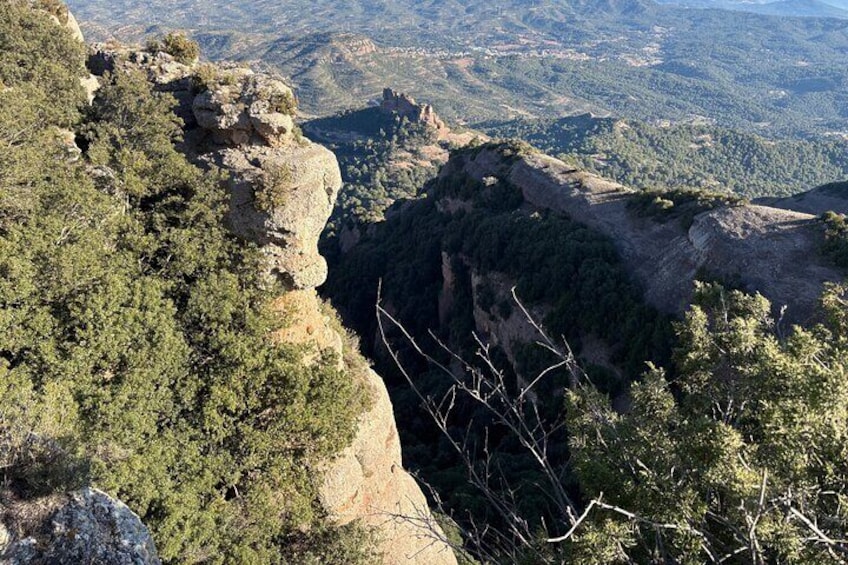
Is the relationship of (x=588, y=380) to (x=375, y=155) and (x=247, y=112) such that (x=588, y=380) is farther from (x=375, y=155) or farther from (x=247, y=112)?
(x=375, y=155)

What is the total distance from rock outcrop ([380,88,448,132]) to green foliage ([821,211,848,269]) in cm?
11101

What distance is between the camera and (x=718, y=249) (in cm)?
3231

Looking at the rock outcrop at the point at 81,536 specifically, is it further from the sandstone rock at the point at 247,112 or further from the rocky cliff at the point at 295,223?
the sandstone rock at the point at 247,112

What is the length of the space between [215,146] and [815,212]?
58818mm

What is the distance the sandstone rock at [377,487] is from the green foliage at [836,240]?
26.7m

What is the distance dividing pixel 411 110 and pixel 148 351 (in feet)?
432

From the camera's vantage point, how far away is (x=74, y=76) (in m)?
19.9

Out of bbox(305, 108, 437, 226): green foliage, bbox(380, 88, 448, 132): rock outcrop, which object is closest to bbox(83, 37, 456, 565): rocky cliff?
bbox(305, 108, 437, 226): green foliage

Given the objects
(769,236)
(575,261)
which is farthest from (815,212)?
(575,261)

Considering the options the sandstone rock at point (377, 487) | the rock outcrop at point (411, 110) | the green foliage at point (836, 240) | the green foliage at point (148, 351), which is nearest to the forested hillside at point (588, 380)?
the green foliage at point (836, 240)

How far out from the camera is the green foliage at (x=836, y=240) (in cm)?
2933

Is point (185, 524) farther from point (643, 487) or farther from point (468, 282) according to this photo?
point (468, 282)

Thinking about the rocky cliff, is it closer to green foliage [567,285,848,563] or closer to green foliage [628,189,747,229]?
green foliage [567,285,848,563]

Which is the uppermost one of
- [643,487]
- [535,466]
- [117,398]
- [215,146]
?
[215,146]
